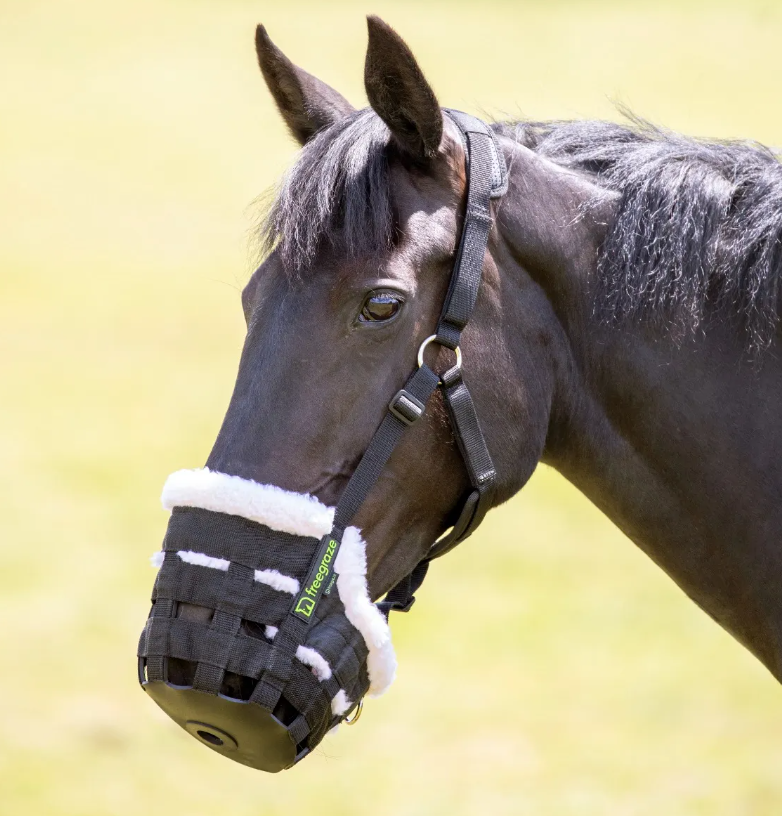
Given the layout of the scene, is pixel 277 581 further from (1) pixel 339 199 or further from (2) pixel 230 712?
(1) pixel 339 199

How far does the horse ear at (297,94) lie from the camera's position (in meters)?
2.58

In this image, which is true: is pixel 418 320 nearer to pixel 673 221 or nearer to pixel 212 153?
pixel 673 221

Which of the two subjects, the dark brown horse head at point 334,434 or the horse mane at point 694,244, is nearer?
the dark brown horse head at point 334,434

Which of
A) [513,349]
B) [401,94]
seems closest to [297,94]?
[401,94]

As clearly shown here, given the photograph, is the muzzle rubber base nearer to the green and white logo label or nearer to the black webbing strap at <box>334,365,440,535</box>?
the green and white logo label

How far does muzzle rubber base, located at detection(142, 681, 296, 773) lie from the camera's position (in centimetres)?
203

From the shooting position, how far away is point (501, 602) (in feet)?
33.1

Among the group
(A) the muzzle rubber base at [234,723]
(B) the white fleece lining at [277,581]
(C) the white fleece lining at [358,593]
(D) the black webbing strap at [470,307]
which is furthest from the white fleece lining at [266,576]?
(D) the black webbing strap at [470,307]

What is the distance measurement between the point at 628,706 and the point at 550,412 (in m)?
6.34

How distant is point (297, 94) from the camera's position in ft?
8.61

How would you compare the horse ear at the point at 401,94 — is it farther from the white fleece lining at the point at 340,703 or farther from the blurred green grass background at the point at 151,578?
the white fleece lining at the point at 340,703

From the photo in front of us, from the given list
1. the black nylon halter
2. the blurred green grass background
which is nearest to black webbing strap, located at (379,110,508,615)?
the black nylon halter

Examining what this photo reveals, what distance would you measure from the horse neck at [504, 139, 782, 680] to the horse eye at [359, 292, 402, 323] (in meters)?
0.40

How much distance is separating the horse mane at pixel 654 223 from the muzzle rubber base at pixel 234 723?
3.19 ft
